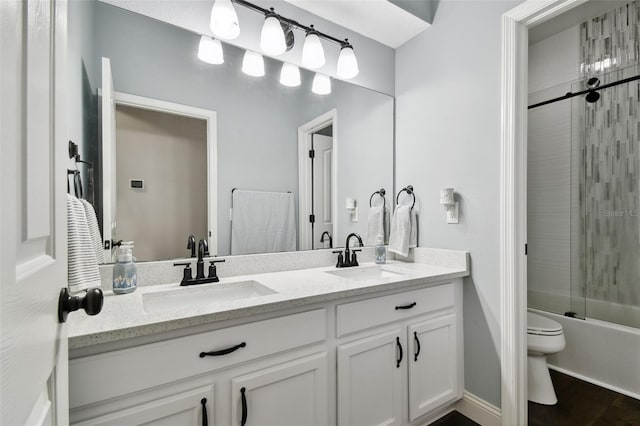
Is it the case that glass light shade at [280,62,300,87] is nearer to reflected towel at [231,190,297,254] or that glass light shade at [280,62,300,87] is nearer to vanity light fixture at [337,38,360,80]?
vanity light fixture at [337,38,360,80]

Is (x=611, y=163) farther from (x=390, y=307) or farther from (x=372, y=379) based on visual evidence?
(x=372, y=379)

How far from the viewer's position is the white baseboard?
63.0 inches

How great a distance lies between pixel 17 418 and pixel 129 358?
0.61 m

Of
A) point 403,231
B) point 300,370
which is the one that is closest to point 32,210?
point 300,370

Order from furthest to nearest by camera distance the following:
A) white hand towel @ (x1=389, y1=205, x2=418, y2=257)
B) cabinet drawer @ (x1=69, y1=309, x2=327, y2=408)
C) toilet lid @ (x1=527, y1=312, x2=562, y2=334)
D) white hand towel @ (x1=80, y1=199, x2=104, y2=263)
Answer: white hand towel @ (x1=389, y1=205, x2=418, y2=257), toilet lid @ (x1=527, y1=312, x2=562, y2=334), white hand towel @ (x1=80, y1=199, x2=104, y2=263), cabinet drawer @ (x1=69, y1=309, x2=327, y2=408)

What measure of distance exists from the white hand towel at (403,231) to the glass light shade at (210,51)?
1413 mm

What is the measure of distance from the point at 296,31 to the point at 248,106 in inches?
22.8

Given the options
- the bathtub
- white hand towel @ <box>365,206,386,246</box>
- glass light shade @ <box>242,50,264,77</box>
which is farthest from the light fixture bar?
the bathtub

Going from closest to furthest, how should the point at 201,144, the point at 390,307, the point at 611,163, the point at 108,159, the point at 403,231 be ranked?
the point at 108,159
the point at 390,307
the point at 201,144
the point at 403,231
the point at 611,163

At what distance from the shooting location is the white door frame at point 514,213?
1.53m

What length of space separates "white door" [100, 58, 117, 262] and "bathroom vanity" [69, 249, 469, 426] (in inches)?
12.0

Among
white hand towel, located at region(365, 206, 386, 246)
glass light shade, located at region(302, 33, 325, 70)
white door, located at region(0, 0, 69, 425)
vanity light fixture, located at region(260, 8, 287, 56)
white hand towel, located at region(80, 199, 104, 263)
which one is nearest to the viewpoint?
white door, located at region(0, 0, 69, 425)

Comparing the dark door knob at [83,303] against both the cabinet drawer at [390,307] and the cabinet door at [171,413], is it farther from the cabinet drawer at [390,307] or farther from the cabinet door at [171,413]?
the cabinet drawer at [390,307]

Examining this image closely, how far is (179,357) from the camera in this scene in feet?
3.11
